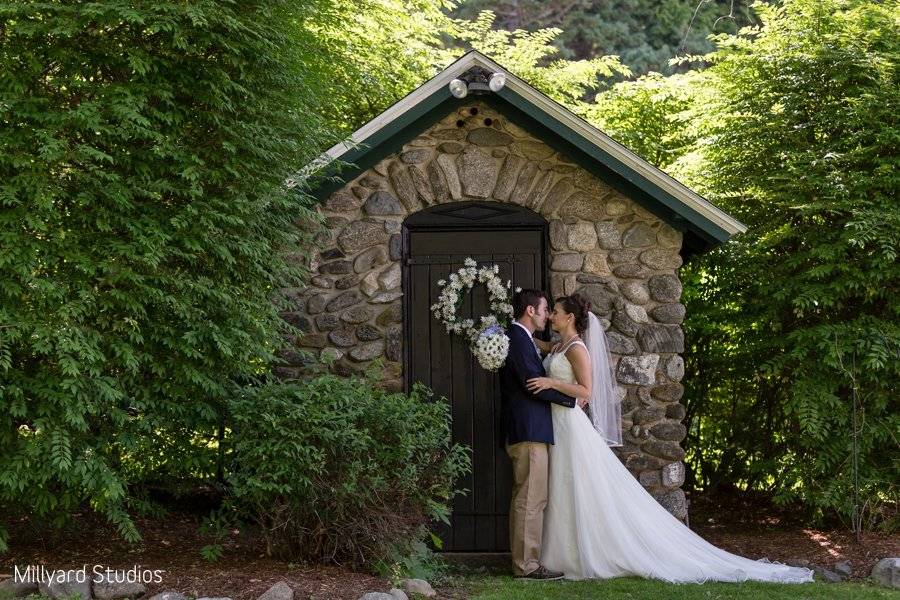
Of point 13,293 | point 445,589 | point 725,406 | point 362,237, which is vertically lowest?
point 445,589

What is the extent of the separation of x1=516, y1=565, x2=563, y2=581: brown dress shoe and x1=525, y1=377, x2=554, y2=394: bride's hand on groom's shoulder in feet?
4.15

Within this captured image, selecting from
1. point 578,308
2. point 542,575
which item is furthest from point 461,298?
point 542,575

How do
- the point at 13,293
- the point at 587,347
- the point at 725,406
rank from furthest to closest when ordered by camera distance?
the point at 725,406 → the point at 587,347 → the point at 13,293

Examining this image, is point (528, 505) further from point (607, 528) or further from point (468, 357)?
point (468, 357)

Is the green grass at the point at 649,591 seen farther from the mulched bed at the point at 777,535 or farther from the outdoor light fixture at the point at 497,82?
the outdoor light fixture at the point at 497,82

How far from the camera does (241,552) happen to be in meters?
6.87

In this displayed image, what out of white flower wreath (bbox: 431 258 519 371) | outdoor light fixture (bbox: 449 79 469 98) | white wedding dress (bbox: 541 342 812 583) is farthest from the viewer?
white flower wreath (bbox: 431 258 519 371)

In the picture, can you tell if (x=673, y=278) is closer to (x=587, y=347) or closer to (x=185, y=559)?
(x=587, y=347)

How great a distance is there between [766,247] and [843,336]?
3.47 ft

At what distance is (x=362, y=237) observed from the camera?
312 inches

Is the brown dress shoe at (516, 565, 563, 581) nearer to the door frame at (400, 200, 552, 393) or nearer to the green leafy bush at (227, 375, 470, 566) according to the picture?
the green leafy bush at (227, 375, 470, 566)

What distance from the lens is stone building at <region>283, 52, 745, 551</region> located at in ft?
26.0

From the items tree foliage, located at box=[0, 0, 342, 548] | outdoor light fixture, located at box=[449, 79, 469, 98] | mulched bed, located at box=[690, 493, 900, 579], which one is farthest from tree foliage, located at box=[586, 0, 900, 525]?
tree foliage, located at box=[0, 0, 342, 548]

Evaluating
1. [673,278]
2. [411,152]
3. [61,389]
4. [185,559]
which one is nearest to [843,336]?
[673,278]
